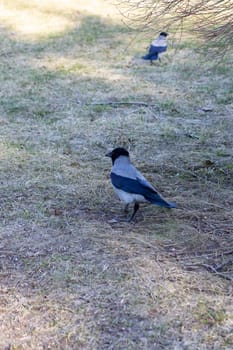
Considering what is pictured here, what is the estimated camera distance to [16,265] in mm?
3664

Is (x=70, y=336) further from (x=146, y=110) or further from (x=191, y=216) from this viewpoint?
(x=146, y=110)

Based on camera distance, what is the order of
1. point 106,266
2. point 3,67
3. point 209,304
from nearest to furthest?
point 209,304 → point 106,266 → point 3,67

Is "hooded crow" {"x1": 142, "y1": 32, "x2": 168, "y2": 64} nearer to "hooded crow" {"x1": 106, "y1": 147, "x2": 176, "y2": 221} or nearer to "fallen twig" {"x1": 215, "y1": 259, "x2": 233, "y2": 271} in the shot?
"hooded crow" {"x1": 106, "y1": 147, "x2": 176, "y2": 221}

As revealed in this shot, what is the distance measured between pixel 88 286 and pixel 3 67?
584cm

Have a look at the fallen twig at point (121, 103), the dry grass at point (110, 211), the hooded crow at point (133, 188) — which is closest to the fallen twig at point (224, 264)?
the dry grass at point (110, 211)

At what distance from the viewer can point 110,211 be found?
4.45 meters

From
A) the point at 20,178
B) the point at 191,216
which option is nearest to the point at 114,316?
the point at 191,216

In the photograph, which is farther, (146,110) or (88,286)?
(146,110)

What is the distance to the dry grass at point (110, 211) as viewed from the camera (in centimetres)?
312

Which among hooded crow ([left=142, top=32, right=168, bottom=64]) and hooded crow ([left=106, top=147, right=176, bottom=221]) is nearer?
hooded crow ([left=106, top=147, right=176, bottom=221])

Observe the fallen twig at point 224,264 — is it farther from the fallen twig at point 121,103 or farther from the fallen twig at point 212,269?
the fallen twig at point 121,103

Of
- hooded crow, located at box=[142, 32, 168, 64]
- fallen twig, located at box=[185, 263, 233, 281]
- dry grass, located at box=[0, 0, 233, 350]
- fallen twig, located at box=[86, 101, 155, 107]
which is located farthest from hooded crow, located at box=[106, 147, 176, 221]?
hooded crow, located at box=[142, 32, 168, 64]

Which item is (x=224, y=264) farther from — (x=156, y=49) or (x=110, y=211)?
(x=156, y=49)

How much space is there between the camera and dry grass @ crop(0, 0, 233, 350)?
123 inches
